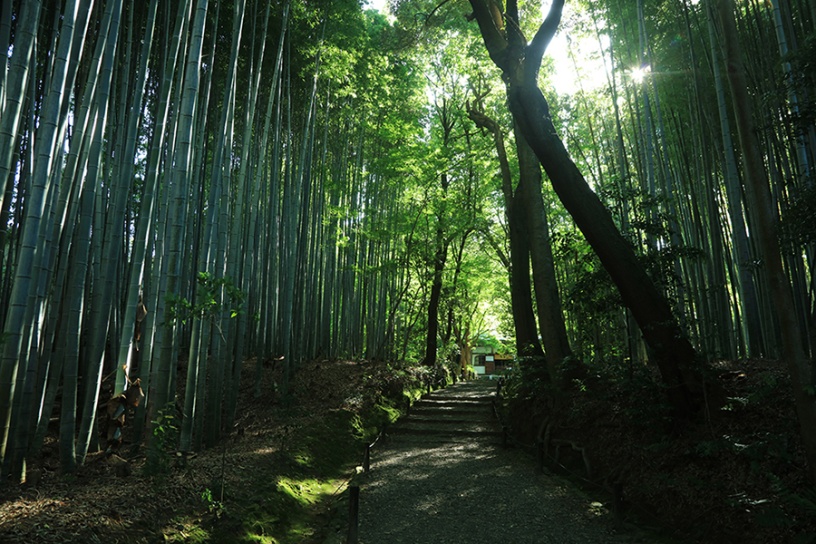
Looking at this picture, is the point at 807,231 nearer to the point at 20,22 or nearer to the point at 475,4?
the point at 475,4

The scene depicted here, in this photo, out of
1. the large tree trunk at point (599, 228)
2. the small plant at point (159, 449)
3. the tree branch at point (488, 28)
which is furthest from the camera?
the tree branch at point (488, 28)

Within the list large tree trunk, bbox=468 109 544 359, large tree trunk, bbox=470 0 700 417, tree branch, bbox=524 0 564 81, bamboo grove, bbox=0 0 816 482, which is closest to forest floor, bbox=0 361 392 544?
bamboo grove, bbox=0 0 816 482

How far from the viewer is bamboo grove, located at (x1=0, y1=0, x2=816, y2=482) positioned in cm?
340

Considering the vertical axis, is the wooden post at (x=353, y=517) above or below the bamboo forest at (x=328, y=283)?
below

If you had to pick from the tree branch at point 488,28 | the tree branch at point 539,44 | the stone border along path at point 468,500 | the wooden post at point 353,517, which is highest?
the tree branch at point 488,28

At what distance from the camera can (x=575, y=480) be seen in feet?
15.8

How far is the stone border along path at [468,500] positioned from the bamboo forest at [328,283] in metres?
0.09

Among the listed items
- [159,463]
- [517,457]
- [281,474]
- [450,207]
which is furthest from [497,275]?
[159,463]

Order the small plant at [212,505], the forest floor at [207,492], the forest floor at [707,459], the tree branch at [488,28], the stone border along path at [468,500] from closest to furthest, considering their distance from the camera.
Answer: the forest floor at [207,492] < the forest floor at [707,459] < the small plant at [212,505] < the stone border along path at [468,500] < the tree branch at [488,28]

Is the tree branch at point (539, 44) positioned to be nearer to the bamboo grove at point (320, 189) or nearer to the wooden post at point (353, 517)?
the bamboo grove at point (320, 189)

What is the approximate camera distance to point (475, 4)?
17.6ft

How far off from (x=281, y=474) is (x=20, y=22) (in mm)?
3738

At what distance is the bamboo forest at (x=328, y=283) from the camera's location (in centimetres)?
300

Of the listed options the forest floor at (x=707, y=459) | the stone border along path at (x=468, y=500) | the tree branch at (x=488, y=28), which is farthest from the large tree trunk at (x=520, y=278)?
the tree branch at (x=488, y=28)
